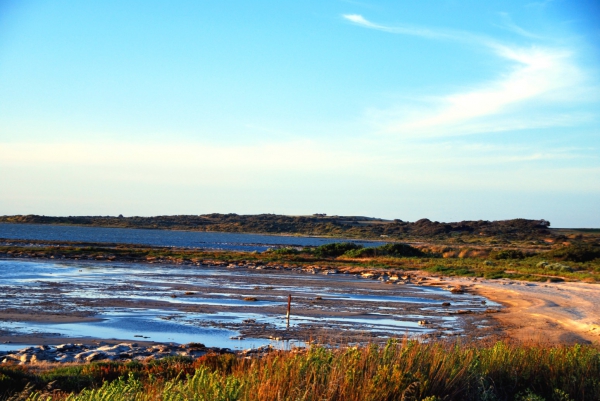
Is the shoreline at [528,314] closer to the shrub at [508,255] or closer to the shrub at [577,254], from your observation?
the shrub at [577,254]

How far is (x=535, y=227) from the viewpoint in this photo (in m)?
173

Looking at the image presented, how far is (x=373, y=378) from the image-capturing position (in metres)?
7.43

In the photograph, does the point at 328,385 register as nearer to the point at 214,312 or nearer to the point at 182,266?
the point at 214,312

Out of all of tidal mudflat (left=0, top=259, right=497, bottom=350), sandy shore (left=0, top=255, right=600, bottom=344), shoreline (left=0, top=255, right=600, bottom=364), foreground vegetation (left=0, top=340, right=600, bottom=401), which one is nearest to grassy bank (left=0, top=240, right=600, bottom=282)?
shoreline (left=0, top=255, right=600, bottom=364)

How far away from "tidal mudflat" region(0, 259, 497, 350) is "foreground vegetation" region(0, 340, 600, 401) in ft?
3.94

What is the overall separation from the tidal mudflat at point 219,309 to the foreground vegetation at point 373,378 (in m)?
1.20

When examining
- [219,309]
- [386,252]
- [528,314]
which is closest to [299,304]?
[219,309]

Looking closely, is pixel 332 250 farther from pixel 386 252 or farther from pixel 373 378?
pixel 373 378

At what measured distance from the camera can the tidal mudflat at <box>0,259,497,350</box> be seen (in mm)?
17484

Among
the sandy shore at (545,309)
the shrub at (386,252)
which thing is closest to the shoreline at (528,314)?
the sandy shore at (545,309)

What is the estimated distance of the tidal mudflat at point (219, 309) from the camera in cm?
1748

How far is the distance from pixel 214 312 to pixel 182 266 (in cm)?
2994

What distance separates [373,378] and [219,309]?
1695 centimetres

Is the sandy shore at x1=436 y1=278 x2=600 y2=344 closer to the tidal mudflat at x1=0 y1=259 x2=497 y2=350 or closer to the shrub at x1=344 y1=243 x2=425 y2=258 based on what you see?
the tidal mudflat at x1=0 y1=259 x2=497 y2=350
